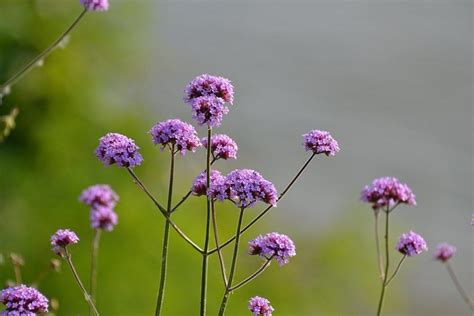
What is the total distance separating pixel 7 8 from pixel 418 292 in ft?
18.1

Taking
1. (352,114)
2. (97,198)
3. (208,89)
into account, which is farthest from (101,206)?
(352,114)

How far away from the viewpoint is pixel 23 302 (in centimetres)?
180

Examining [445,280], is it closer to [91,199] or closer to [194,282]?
[194,282]

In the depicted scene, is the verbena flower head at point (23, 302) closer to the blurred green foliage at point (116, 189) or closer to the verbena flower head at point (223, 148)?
the verbena flower head at point (223, 148)

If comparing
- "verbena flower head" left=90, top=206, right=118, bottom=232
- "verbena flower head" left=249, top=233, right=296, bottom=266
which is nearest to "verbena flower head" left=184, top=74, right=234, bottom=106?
"verbena flower head" left=249, top=233, right=296, bottom=266

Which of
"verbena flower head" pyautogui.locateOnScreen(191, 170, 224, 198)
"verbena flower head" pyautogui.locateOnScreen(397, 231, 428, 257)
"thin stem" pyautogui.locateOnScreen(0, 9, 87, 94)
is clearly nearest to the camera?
"verbena flower head" pyautogui.locateOnScreen(191, 170, 224, 198)

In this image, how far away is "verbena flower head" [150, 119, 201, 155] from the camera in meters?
1.93

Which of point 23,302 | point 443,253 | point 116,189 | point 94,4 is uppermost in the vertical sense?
point 116,189

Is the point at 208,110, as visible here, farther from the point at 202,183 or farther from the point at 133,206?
the point at 133,206

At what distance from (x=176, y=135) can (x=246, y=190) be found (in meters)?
0.20

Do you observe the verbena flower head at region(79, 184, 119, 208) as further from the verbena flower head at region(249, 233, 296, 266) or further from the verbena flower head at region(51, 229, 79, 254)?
the verbena flower head at region(249, 233, 296, 266)

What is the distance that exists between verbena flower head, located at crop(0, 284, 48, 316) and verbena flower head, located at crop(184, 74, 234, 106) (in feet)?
1.77

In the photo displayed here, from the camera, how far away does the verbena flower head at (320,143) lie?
2.03 m

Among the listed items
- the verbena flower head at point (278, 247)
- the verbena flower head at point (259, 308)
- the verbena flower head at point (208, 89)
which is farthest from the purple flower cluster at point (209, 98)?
the verbena flower head at point (259, 308)
